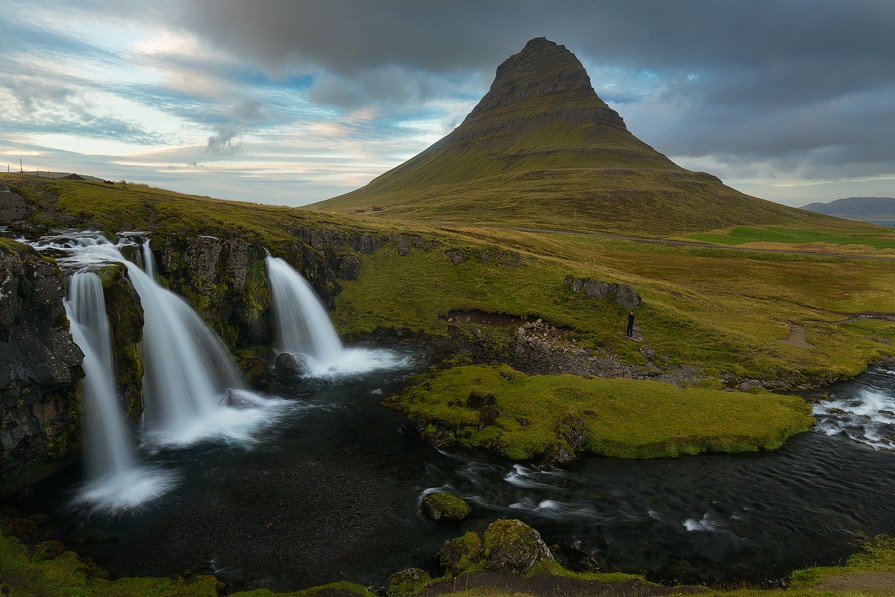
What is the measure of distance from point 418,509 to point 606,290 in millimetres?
43338

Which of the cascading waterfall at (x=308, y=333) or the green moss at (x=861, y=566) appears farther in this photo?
the cascading waterfall at (x=308, y=333)

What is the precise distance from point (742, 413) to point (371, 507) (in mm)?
28102

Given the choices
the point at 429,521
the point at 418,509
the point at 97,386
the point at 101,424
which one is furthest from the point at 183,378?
the point at 429,521

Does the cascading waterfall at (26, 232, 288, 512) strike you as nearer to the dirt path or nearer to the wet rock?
the wet rock

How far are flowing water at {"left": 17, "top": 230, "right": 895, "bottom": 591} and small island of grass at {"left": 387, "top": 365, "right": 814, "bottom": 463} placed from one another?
120cm

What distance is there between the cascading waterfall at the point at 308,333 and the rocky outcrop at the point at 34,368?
20.8 metres

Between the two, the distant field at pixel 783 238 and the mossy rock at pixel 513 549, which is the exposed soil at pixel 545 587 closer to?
the mossy rock at pixel 513 549

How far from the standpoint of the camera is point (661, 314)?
54.1 meters

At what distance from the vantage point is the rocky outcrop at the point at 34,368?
22000mm

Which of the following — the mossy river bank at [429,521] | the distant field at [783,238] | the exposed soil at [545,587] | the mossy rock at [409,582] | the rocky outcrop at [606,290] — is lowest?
the mossy river bank at [429,521]

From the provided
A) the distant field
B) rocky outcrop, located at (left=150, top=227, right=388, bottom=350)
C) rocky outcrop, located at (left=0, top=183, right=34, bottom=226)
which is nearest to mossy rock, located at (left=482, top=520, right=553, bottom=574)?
rocky outcrop, located at (left=150, top=227, right=388, bottom=350)

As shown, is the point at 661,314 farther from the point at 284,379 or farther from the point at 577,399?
the point at 284,379

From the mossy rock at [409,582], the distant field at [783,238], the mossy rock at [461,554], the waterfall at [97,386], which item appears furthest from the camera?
the distant field at [783,238]

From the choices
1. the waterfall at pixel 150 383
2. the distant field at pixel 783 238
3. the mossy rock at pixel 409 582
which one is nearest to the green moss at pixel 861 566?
the mossy rock at pixel 409 582
